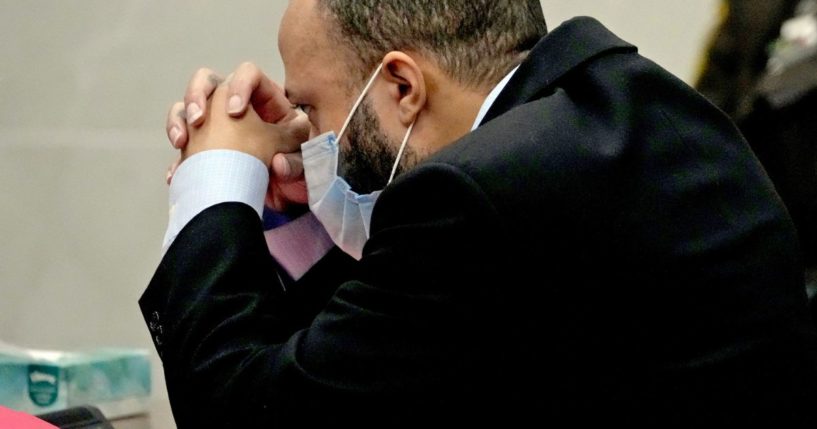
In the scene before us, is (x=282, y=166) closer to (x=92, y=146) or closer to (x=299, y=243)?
(x=299, y=243)

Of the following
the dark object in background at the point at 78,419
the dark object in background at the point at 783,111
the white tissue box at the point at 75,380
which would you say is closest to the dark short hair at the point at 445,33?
the dark object in background at the point at 78,419

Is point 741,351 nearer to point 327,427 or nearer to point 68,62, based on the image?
point 327,427

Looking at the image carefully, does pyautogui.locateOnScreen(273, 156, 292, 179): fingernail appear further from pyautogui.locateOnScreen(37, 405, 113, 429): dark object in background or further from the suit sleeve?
pyautogui.locateOnScreen(37, 405, 113, 429): dark object in background

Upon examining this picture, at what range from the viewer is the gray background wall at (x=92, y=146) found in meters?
1.62

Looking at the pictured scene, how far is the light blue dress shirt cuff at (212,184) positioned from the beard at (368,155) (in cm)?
10

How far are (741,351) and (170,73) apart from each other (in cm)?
103

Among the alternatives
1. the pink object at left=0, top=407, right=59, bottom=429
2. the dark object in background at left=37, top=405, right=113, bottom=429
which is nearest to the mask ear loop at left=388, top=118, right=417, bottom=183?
the pink object at left=0, top=407, right=59, bottom=429

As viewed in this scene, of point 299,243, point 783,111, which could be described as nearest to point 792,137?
point 783,111

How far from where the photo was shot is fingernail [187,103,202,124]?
133 centimetres

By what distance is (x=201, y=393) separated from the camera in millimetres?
1103

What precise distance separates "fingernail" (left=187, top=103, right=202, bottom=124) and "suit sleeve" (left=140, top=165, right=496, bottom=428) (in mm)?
278

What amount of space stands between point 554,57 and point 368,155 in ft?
0.82

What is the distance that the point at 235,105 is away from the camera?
4.38 feet

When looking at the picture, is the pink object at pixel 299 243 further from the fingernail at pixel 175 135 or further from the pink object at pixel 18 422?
the pink object at pixel 18 422
